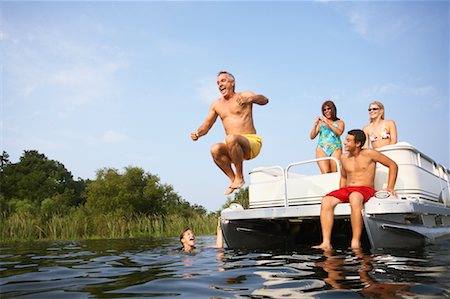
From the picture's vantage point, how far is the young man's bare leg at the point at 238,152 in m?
5.18

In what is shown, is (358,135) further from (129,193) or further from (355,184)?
(129,193)

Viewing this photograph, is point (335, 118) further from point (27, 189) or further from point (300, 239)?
point (27, 189)

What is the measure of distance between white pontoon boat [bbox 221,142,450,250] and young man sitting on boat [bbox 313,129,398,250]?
11 centimetres

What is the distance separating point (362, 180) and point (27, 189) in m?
52.5

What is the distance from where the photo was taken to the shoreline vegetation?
15.8 m

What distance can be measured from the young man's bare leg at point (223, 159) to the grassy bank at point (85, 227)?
10.9 meters

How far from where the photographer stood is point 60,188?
51969mm

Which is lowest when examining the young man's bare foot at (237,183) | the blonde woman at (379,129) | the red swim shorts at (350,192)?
the red swim shorts at (350,192)

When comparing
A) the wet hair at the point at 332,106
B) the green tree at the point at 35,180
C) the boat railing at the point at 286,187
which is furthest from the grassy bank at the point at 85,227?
the green tree at the point at 35,180

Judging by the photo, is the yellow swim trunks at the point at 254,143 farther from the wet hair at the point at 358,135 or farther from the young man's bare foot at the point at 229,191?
the wet hair at the point at 358,135

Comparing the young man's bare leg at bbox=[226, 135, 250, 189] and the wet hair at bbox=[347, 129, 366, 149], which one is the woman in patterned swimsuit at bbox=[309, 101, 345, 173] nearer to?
the wet hair at bbox=[347, 129, 366, 149]

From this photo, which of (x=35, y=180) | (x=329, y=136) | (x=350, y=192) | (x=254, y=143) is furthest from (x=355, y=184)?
(x=35, y=180)

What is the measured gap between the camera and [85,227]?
53.8ft

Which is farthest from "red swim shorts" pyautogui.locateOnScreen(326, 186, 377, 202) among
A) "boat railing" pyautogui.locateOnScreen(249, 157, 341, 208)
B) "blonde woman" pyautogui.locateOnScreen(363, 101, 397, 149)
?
"blonde woman" pyautogui.locateOnScreen(363, 101, 397, 149)
